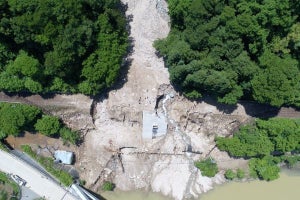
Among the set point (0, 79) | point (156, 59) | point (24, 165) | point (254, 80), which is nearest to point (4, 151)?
point (24, 165)

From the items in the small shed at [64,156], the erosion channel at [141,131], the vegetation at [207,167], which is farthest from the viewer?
the vegetation at [207,167]

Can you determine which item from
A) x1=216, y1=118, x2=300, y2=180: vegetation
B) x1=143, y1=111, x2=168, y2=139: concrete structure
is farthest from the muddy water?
x1=143, y1=111, x2=168, y2=139: concrete structure

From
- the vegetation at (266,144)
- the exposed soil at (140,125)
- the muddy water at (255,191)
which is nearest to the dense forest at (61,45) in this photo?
the exposed soil at (140,125)

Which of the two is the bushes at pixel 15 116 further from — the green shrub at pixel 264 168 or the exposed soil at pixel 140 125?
the green shrub at pixel 264 168

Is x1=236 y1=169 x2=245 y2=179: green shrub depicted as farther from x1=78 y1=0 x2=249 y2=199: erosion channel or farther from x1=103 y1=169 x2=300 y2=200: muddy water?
x1=103 y1=169 x2=300 y2=200: muddy water

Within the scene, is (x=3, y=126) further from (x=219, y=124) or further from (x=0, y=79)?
(x=219, y=124)

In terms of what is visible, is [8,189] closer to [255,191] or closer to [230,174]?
[230,174]
